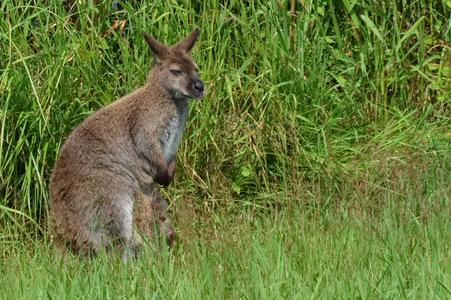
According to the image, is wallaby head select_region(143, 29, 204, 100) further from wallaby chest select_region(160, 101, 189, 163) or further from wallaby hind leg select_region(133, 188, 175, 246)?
wallaby hind leg select_region(133, 188, 175, 246)

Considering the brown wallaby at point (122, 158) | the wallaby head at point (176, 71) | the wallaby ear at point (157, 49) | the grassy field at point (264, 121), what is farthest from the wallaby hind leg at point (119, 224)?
the wallaby ear at point (157, 49)

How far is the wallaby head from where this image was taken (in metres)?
5.19

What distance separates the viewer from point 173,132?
17.5ft

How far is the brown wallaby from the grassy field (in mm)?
263

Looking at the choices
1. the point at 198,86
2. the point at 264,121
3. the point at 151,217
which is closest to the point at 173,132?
the point at 198,86

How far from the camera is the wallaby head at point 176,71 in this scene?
204 inches

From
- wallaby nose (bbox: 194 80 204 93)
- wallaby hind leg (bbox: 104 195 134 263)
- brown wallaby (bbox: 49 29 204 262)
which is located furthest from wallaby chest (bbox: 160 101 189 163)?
wallaby hind leg (bbox: 104 195 134 263)

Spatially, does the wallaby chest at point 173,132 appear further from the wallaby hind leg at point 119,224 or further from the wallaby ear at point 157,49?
the wallaby hind leg at point 119,224

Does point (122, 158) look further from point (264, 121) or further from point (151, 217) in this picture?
point (264, 121)

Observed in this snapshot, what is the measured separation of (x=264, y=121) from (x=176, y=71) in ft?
3.26

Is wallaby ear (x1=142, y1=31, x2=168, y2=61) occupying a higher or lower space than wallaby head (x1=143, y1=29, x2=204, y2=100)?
higher

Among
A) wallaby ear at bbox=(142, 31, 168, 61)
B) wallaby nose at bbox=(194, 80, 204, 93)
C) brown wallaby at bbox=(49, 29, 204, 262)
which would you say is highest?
wallaby ear at bbox=(142, 31, 168, 61)

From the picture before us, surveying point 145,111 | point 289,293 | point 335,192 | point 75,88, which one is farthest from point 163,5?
point 289,293

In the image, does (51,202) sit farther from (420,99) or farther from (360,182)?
(420,99)
